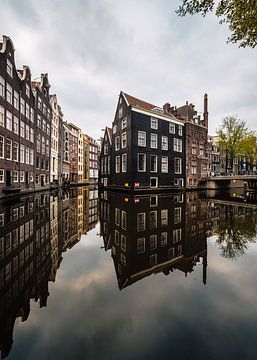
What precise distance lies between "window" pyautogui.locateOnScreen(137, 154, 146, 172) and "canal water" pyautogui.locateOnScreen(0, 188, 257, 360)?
26211 millimetres

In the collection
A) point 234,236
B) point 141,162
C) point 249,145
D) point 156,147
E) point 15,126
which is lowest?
point 234,236

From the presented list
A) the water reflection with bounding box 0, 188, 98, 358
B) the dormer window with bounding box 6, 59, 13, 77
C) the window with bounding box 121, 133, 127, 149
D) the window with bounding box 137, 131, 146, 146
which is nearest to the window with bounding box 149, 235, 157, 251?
the water reflection with bounding box 0, 188, 98, 358

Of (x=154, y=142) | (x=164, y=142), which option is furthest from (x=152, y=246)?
(x=164, y=142)

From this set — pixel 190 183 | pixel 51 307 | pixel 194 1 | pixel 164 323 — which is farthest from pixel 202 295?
pixel 190 183

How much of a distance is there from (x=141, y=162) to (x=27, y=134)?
2013 cm

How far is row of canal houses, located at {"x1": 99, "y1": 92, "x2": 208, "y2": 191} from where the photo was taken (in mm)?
33691

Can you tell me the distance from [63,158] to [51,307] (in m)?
54.7

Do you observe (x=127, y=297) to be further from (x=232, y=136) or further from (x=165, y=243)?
(x=232, y=136)

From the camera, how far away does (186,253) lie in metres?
6.43

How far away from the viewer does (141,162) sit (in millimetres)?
34469

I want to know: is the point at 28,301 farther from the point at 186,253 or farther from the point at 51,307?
the point at 186,253

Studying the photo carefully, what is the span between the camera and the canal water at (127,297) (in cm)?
270

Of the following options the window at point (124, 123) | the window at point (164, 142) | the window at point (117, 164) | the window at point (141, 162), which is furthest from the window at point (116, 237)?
the window at point (164, 142)

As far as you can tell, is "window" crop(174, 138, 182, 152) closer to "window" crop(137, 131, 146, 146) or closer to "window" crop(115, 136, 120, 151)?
"window" crop(137, 131, 146, 146)
